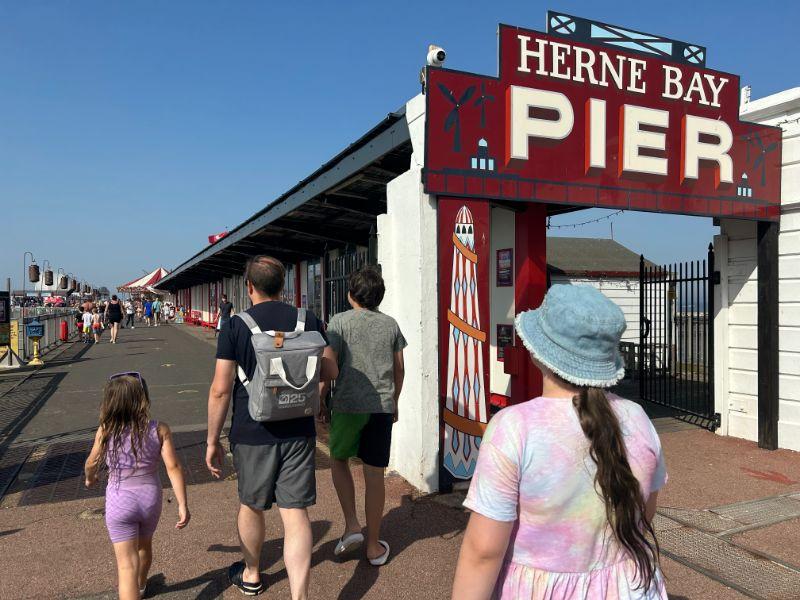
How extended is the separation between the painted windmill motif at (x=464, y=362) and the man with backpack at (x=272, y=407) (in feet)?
7.19

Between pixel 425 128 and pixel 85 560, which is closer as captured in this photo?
pixel 85 560

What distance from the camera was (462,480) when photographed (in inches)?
204

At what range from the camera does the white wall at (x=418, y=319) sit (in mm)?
5059

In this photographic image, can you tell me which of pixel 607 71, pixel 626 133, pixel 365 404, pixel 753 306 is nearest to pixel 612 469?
pixel 365 404

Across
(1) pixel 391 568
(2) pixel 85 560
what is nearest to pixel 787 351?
(1) pixel 391 568

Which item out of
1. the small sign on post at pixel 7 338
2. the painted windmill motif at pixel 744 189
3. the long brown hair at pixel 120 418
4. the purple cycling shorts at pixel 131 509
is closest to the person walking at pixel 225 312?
the long brown hair at pixel 120 418

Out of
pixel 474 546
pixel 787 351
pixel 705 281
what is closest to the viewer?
pixel 474 546

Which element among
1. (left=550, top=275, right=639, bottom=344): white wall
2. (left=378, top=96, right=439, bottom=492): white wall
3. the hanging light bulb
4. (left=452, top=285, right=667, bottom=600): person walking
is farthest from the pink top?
the hanging light bulb

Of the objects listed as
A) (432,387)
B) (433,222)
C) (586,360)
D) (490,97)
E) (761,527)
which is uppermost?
(490,97)

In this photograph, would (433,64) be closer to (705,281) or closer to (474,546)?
(474,546)

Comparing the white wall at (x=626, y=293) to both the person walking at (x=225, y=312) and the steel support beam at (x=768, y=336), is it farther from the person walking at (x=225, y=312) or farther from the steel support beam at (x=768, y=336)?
the person walking at (x=225, y=312)

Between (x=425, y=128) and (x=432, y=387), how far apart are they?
7.27 ft

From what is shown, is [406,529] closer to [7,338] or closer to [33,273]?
[7,338]

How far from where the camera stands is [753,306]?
7.03 metres
